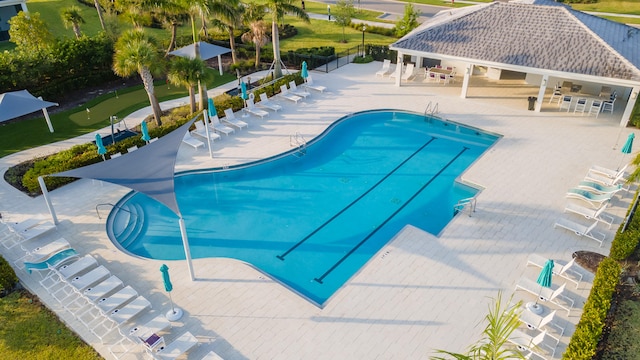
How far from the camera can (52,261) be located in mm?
13789

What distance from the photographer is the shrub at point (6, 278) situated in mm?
13383

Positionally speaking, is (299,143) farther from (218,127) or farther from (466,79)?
(466,79)

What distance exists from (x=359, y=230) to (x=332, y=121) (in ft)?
26.2

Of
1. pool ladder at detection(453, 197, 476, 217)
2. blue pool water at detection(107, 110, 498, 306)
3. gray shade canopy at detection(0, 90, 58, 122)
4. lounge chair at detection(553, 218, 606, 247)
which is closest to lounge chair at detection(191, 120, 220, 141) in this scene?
blue pool water at detection(107, 110, 498, 306)

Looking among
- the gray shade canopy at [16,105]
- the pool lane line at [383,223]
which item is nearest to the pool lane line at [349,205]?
the pool lane line at [383,223]

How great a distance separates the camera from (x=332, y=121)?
22.8 meters

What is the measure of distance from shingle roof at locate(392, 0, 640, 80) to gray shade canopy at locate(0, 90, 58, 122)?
18207 mm

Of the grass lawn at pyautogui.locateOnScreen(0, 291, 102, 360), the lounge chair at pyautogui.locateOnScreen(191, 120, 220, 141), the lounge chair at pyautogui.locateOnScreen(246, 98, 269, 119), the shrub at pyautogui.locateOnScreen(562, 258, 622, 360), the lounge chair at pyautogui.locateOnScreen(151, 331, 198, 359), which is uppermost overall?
the lounge chair at pyautogui.locateOnScreen(246, 98, 269, 119)

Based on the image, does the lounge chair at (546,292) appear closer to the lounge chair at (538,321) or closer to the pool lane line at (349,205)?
the lounge chair at (538,321)

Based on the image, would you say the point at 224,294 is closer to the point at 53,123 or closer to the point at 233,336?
the point at 233,336

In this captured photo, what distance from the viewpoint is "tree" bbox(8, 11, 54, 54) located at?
1008 inches

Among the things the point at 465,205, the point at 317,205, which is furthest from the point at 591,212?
→ the point at 317,205

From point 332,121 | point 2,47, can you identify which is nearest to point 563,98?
point 332,121

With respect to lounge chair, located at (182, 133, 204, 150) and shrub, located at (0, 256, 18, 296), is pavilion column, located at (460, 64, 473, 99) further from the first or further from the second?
shrub, located at (0, 256, 18, 296)
